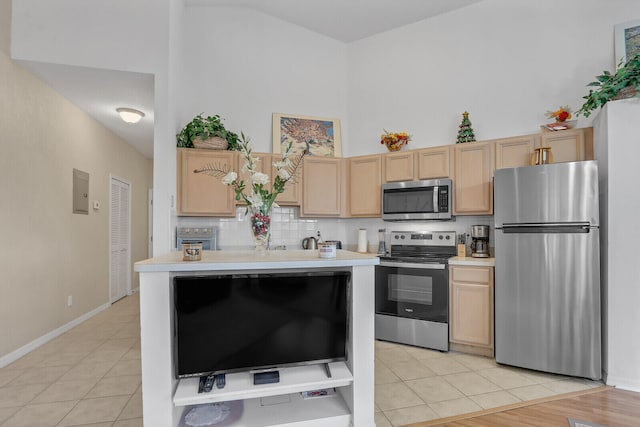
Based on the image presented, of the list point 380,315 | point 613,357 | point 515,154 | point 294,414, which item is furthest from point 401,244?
point 294,414

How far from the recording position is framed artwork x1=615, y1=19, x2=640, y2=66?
317cm

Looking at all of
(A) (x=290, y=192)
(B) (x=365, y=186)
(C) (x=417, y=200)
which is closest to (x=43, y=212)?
(A) (x=290, y=192)

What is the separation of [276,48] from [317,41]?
1.88 ft

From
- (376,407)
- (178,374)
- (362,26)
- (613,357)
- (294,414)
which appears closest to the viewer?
(178,374)

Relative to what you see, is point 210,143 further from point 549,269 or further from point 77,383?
point 549,269

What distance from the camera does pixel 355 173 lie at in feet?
13.8

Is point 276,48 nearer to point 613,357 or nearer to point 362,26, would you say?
point 362,26

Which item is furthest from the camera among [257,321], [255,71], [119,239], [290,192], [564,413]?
[119,239]

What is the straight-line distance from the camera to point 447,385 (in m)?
2.66

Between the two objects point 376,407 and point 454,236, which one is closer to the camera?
point 376,407

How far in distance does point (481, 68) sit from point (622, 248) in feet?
7.73

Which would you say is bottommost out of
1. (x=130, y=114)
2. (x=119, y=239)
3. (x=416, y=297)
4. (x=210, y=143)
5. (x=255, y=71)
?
(x=416, y=297)

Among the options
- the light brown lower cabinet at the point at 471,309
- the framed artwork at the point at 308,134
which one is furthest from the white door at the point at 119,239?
the light brown lower cabinet at the point at 471,309

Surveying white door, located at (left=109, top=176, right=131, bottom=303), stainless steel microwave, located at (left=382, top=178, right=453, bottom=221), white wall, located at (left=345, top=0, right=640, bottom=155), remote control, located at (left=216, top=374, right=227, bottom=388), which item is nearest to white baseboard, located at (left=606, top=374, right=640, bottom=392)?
stainless steel microwave, located at (left=382, top=178, right=453, bottom=221)
